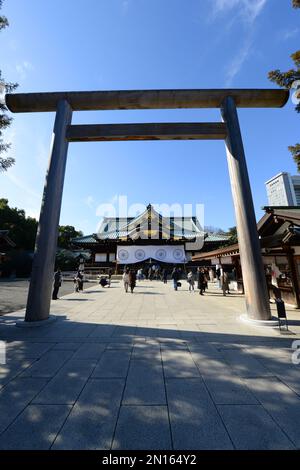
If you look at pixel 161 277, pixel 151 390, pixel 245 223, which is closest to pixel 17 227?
pixel 161 277

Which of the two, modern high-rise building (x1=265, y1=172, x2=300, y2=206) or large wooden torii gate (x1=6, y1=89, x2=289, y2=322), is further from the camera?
modern high-rise building (x1=265, y1=172, x2=300, y2=206)

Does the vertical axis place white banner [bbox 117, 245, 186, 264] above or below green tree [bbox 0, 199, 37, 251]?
below

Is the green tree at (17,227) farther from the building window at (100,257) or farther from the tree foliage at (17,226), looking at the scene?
the building window at (100,257)

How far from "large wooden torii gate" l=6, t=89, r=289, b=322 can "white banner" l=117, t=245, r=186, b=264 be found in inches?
758

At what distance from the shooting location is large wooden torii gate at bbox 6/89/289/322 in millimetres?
5684

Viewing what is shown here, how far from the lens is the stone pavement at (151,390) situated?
1.86 metres

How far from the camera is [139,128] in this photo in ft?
21.6

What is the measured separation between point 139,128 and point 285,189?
40337 mm

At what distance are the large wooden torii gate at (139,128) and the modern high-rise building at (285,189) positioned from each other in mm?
36451

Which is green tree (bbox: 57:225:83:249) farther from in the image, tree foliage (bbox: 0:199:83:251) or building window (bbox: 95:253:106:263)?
building window (bbox: 95:253:106:263)

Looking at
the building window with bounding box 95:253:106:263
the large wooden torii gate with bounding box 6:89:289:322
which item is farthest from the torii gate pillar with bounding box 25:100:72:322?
the building window with bounding box 95:253:106:263

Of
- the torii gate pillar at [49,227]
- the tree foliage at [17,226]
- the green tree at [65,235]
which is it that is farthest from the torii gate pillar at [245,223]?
the green tree at [65,235]

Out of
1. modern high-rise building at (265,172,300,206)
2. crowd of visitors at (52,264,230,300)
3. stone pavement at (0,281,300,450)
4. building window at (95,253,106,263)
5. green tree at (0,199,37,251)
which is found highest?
modern high-rise building at (265,172,300,206)
